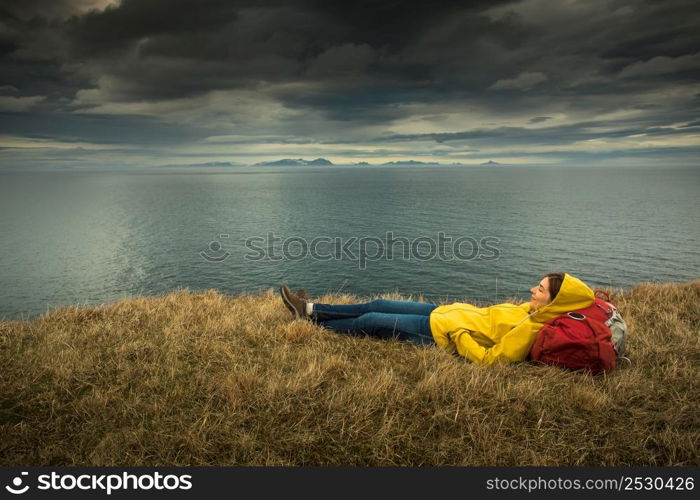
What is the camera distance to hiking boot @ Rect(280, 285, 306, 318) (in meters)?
7.90

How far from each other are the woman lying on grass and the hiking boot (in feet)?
0.07

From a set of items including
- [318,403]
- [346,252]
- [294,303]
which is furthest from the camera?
[346,252]

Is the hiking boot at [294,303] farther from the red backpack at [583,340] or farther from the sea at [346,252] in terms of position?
the sea at [346,252]

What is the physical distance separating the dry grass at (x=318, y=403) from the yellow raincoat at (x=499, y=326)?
0.33 m

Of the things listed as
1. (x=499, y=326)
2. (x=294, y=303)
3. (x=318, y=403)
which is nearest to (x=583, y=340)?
(x=499, y=326)

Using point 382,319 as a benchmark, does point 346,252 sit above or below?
below

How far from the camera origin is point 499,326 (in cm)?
627

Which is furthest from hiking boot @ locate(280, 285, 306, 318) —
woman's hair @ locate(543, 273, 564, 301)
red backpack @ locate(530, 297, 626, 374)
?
woman's hair @ locate(543, 273, 564, 301)

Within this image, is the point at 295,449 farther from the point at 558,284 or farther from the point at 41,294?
the point at 41,294

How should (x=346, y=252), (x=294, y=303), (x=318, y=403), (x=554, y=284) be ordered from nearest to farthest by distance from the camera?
1. (x=318, y=403)
2. (x=554, y=284)
3. (x=294, y=303)
4. (x=346, y=252)

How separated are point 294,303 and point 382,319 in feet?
6.28

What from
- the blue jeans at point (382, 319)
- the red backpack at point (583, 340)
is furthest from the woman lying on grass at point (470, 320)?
the red backpack at point (583, 340)

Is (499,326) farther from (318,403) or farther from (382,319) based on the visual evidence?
(318,403)

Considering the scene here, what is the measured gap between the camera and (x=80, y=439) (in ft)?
13.8
